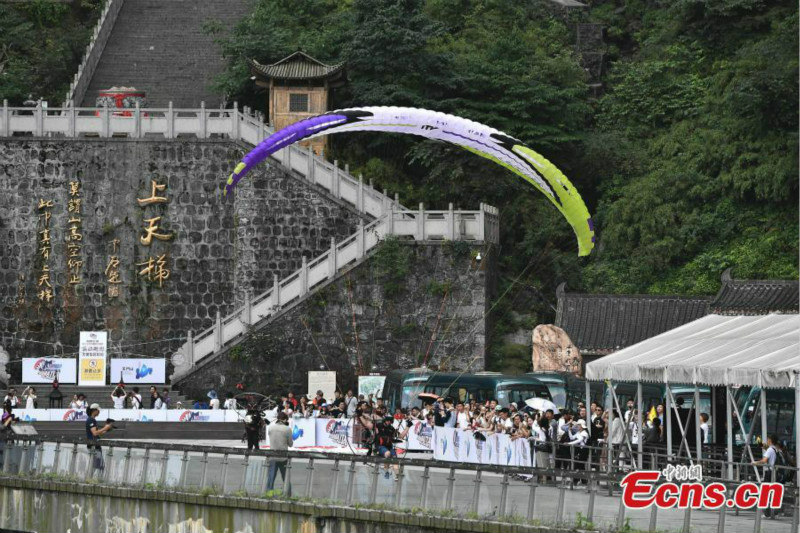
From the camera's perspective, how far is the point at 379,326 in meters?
58.4

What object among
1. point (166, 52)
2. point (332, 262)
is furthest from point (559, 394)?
point (166, 52)

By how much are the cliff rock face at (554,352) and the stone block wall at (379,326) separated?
8.68ft

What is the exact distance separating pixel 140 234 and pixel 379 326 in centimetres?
913

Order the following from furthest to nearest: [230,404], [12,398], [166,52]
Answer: [166,52], [230,404], [12,398]

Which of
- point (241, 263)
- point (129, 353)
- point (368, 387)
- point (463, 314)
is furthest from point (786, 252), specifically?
point (129, 353)

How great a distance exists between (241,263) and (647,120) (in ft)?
58.8

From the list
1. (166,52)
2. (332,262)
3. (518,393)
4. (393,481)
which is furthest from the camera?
(166,52)

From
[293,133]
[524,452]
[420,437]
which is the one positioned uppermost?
[293,133]

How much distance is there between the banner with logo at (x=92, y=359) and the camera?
56344mm

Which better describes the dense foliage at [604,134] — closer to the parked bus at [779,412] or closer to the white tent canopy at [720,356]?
the parked bus at [779,412]

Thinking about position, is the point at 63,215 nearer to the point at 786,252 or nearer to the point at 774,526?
the point at 786,252

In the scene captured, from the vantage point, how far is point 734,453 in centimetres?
3588

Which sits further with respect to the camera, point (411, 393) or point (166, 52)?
point (166, 52)

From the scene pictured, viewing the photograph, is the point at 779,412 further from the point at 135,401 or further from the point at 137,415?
the point at 135,401
